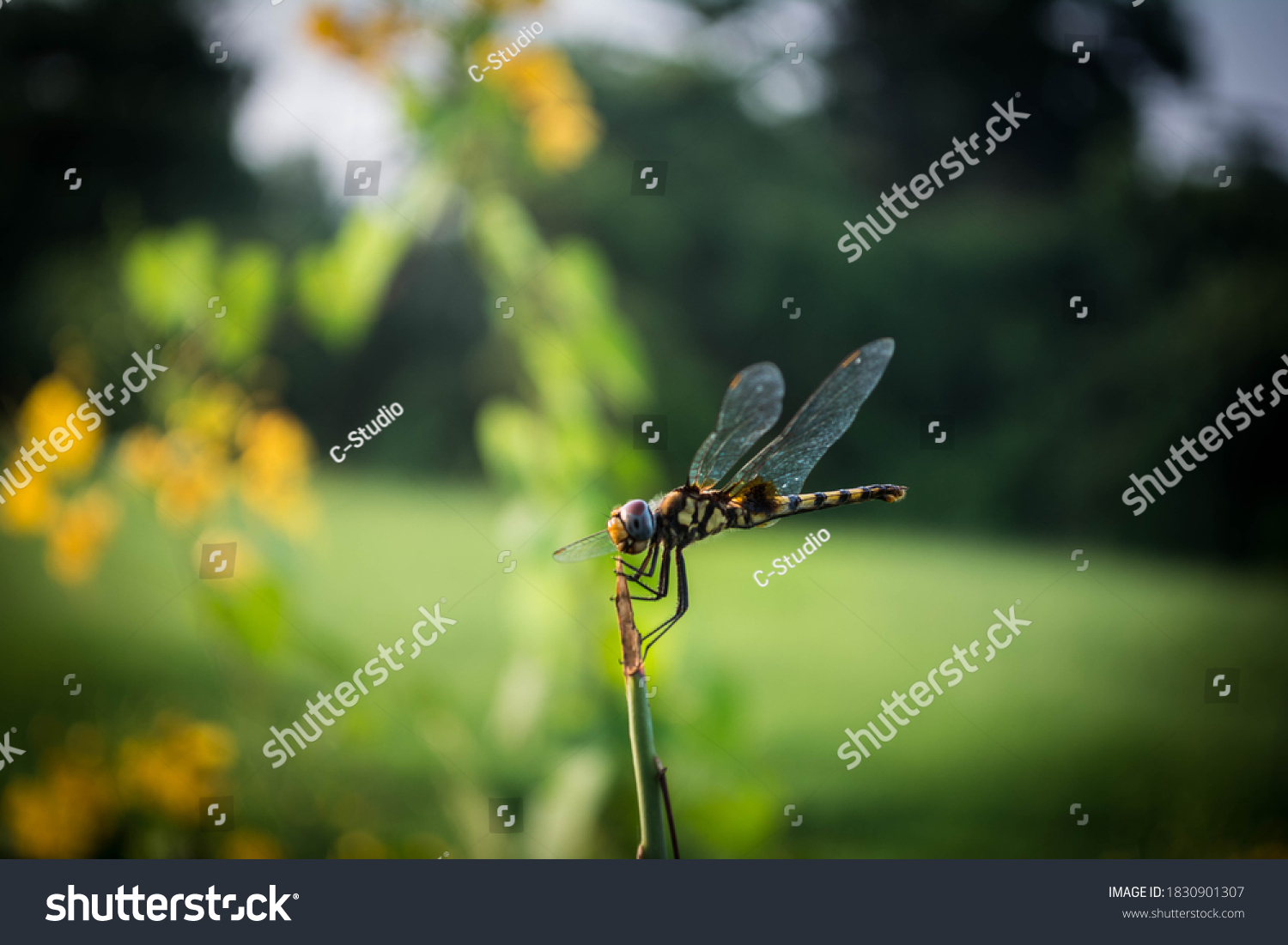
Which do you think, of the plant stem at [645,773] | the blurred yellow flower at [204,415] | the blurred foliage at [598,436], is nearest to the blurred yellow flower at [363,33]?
the blurred foliage at [598,436]

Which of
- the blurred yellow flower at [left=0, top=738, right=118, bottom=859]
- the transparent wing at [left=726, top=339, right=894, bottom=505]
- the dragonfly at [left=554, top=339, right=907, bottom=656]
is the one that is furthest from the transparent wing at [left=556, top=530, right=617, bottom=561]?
the blurred yellow flower at [left=0, top=738, right=118, bottom=859]

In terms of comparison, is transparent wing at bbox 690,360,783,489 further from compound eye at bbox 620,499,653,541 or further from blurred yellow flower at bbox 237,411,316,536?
blurred yellow flower at bbox 237,411,316,536

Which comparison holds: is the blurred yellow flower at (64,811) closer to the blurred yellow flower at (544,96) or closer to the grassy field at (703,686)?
the grassy field at (703,686)

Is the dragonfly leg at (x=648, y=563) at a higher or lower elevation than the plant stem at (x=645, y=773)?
higher

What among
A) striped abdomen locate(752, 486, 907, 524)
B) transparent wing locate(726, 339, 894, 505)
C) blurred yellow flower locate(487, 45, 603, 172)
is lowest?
striped abdomen locate(752, 486, 907, 524)

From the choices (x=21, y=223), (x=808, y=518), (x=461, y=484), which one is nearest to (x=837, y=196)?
(x=808, y=518)

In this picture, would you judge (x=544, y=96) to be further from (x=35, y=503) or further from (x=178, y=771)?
(x=178, y=771)
